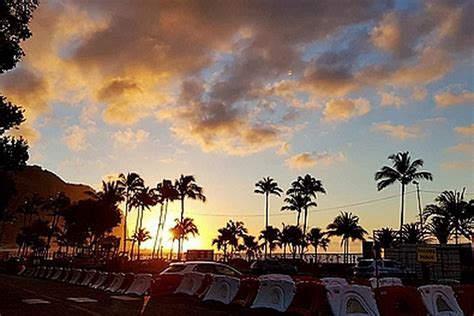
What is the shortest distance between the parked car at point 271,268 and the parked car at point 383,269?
29.3ft

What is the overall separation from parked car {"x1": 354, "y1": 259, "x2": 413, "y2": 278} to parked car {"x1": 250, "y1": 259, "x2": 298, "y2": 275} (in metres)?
8.93

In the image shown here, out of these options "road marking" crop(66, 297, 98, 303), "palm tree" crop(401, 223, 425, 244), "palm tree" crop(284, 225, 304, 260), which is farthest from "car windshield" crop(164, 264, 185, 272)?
"palm tree" crop(284, 225, 304, 260)

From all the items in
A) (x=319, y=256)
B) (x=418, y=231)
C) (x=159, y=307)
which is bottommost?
(x=159, y=307)

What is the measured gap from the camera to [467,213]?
62281 mm

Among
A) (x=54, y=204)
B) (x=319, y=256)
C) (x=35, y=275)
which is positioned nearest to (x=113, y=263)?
(x=35, y=275)

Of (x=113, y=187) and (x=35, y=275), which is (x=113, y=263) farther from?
(x=113, y=187)

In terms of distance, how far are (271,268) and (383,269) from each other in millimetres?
12027

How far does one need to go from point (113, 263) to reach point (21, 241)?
260ft

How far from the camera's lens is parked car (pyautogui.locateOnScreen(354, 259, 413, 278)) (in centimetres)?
3769

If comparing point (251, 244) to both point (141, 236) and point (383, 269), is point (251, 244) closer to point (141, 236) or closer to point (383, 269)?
point (141, 236)

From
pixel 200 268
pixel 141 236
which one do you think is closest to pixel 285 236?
pixel 141 236

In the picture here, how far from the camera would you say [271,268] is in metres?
47.2

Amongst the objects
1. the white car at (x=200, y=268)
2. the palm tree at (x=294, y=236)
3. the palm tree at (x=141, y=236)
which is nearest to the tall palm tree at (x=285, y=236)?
the palm tree at (x=294, y=236)

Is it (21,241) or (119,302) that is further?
(21,241)
